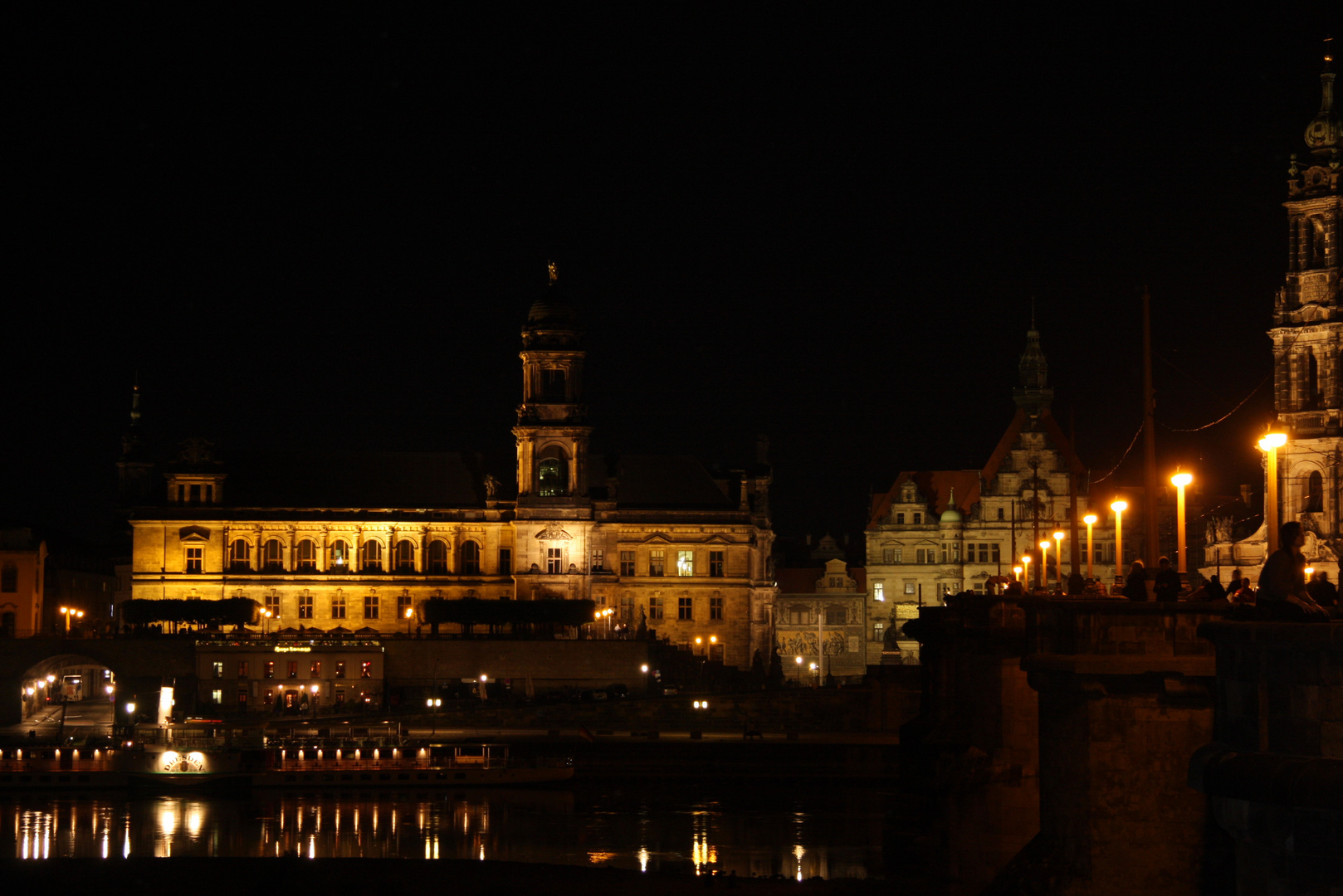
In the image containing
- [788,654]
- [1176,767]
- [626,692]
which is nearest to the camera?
[1176,767]

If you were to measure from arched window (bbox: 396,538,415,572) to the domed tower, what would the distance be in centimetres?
769

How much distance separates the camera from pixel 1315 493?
7538cm

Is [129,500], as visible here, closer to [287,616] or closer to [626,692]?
[287,616]

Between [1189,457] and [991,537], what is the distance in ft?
42.8

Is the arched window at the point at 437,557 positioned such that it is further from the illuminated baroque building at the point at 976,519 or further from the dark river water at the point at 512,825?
the dark river water at the point at 512,825

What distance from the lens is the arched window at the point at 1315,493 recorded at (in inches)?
2936

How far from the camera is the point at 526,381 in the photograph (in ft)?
298

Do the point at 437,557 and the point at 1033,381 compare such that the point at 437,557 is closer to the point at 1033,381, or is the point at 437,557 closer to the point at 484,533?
the point at 484,533

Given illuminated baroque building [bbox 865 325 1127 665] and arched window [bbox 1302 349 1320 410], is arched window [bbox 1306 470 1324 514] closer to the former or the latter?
arched window [bbox 1302 349 1320 410]

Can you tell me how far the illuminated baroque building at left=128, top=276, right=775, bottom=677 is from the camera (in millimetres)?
90688

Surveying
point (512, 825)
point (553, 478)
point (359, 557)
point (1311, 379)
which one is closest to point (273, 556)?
point (359, 557)

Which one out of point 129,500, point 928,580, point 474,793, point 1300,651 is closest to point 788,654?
point 928,580

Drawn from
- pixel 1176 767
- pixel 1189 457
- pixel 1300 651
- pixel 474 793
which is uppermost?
pixel 1189 457

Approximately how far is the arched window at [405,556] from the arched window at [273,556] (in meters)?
6.36
